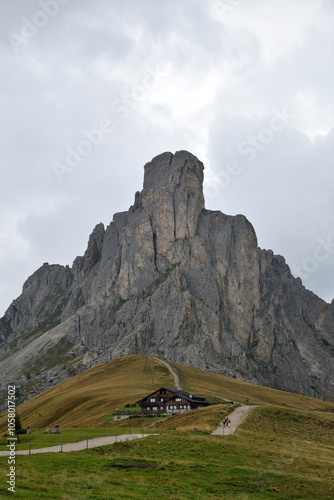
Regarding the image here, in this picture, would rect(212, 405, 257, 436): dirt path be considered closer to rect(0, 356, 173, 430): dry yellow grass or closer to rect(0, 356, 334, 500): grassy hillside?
rect(0, 356, 334, 500): grassy hillside

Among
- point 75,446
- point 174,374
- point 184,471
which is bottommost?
point 184,471

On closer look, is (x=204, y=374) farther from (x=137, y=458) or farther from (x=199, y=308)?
(x=137, y=458)

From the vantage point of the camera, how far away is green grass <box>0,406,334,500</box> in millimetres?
21938

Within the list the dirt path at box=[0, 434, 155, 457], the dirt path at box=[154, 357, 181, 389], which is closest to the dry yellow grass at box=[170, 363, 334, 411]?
the dirt path at box=[154, 357, 181, 389]

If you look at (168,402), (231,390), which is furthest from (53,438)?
(231,390)

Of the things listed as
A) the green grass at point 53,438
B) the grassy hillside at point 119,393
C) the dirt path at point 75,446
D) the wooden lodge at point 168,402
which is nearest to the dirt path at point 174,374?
the grassy hillside at point 119,393

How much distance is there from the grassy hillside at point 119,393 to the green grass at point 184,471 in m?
35.2

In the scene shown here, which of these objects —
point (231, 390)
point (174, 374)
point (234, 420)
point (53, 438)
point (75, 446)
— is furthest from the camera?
point (174, 374)

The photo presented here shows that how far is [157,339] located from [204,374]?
176 ft

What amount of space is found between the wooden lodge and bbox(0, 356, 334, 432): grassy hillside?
6.84m

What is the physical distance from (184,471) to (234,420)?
2881cm

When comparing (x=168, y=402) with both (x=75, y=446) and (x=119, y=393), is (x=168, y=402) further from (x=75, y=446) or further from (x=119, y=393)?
(x=75, y=446)

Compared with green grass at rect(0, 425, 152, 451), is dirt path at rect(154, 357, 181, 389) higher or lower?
higher

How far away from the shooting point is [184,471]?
1070 inches
